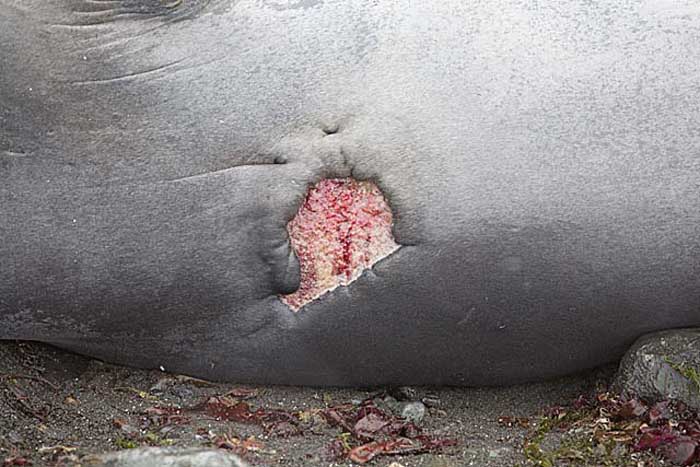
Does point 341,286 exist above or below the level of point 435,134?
below

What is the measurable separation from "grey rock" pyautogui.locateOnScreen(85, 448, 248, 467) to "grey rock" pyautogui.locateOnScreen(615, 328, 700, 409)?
1.11 m

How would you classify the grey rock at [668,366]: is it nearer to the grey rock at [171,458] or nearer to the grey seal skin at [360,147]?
the grey seal skin at [360,147]

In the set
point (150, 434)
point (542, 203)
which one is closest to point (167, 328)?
point (150, 434)

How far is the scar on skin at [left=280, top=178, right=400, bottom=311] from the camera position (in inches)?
104

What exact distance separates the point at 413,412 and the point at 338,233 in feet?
1.89

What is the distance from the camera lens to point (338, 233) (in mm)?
2668

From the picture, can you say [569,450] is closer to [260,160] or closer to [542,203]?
[542,203]

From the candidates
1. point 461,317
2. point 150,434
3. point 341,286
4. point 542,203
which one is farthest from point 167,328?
point 542,203

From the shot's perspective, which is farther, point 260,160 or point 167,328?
point 167,328

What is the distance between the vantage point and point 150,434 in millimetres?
2664

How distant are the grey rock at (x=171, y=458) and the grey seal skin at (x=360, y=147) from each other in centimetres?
50

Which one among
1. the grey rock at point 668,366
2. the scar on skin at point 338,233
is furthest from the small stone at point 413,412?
the grey rock at point 668,366

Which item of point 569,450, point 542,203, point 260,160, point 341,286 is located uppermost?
point 260,160

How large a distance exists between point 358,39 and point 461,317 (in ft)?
2.50
